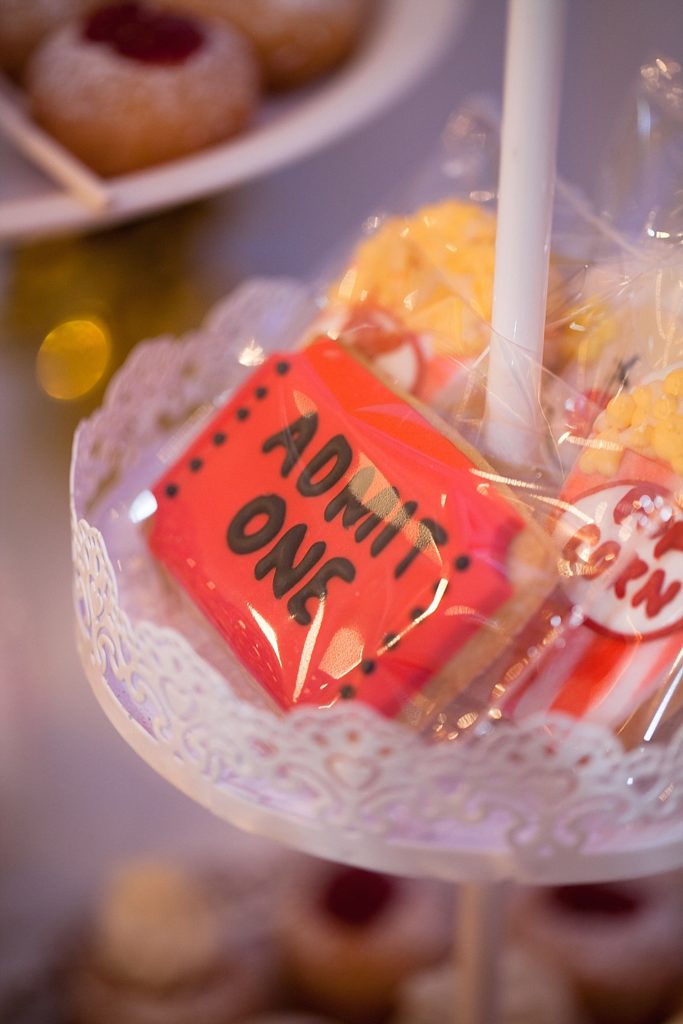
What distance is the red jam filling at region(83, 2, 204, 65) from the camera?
0.74 metres

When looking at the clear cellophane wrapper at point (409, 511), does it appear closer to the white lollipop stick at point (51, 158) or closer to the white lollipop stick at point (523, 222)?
the white lollipop stick at point (523, 222)

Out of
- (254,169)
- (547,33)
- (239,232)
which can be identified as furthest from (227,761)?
(239,232)

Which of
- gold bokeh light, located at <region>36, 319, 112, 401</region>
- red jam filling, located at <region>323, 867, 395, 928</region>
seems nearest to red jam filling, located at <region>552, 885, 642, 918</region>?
red jam filling, located at <region>323, 867, 395, 928</region>

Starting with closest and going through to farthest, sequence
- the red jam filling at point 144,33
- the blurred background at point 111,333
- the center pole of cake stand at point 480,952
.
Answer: the center pole of cake stand at point 480,952
the red jam filling at point 144,33
the blurred background at point 111,333

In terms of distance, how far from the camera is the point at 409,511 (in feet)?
1.26

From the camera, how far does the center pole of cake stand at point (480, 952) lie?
17.9 inches

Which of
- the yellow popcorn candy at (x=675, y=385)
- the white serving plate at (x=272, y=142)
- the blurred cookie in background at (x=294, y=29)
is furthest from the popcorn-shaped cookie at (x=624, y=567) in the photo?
the blurred cookie in background at (x=294, y=29)

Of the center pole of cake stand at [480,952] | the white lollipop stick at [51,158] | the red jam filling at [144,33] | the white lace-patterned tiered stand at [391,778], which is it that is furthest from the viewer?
the red jam filling at [144,33]

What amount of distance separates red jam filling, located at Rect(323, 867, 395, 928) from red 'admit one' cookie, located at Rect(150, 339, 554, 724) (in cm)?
50

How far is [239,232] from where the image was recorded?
1.10 m

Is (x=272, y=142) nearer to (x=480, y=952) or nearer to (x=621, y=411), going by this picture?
(x=621, y=411)

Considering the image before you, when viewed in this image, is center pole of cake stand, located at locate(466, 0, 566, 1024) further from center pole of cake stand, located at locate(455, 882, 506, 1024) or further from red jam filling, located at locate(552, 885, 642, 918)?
red jam filling, located at locate(552, 885, 642, 918)

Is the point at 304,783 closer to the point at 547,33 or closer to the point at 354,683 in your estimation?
the point at 354,683

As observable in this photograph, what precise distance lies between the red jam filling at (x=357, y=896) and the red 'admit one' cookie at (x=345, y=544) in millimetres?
501
